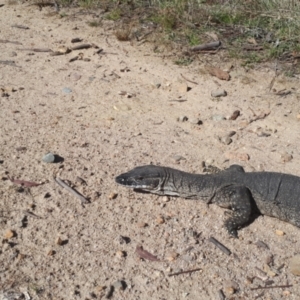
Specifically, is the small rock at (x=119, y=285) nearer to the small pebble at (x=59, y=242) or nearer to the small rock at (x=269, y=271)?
the small pebble at (x=59, y=242)

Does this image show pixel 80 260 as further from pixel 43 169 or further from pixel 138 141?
pixel 138 141

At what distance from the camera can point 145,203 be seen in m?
6.15

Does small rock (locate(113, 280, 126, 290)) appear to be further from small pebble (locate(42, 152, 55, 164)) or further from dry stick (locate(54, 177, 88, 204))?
small pebble (locate(42, 152, 55, 164))

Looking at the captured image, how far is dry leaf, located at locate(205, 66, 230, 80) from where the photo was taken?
8.63 meters

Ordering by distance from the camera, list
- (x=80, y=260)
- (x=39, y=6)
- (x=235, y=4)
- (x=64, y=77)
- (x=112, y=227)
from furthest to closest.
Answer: (x=39, y=6), (x=235, y=4), (x=64, y=77), (x=112, y=227), (x=80, y=260)

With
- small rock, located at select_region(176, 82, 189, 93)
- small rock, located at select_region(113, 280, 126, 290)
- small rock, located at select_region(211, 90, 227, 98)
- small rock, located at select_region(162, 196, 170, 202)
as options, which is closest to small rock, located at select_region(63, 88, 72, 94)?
small rock, located at select_region(176, 82, 189, 93)

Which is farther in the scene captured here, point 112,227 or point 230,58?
point 230,58

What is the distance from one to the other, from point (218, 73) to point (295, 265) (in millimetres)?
4151

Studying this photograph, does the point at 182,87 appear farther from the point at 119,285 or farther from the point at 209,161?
the point at 119,285

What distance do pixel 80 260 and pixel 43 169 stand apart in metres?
1.59

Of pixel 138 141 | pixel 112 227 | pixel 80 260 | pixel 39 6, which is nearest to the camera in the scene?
pixel 80 260

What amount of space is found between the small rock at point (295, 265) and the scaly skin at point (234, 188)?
0.56m

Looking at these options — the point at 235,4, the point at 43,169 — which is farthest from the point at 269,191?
the point at 235,4

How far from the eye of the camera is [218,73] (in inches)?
343
